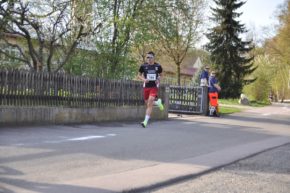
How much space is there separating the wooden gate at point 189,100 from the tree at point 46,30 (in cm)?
467

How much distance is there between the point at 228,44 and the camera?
5394cm

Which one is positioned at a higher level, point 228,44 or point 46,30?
point 228,44

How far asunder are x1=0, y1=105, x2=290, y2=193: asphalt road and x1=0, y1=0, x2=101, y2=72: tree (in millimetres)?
8452

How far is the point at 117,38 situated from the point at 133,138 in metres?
10.00

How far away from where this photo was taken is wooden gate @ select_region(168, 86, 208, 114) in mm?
21750

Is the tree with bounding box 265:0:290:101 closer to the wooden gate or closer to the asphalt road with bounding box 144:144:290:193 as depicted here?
the wooden gate

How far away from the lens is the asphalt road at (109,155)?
627cm

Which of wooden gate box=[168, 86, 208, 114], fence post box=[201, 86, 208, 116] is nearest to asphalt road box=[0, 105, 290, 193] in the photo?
fence post box=[201, 86, 208, 116]

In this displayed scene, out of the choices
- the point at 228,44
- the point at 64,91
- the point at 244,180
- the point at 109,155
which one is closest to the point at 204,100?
the point at 64,91

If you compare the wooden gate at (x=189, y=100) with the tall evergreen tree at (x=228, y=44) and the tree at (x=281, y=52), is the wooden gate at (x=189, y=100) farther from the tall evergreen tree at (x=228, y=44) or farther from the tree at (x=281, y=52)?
the tall evergreen tree at (x=228, y=44)

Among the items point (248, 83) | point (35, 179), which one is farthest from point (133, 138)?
point (248, 83)

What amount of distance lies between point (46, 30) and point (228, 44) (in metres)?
34.6

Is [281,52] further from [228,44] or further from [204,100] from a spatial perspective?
[204,100]

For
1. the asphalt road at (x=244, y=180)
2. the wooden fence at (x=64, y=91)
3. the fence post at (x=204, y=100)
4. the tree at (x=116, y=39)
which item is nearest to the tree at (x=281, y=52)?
the fence post at (x=204, y=100)
